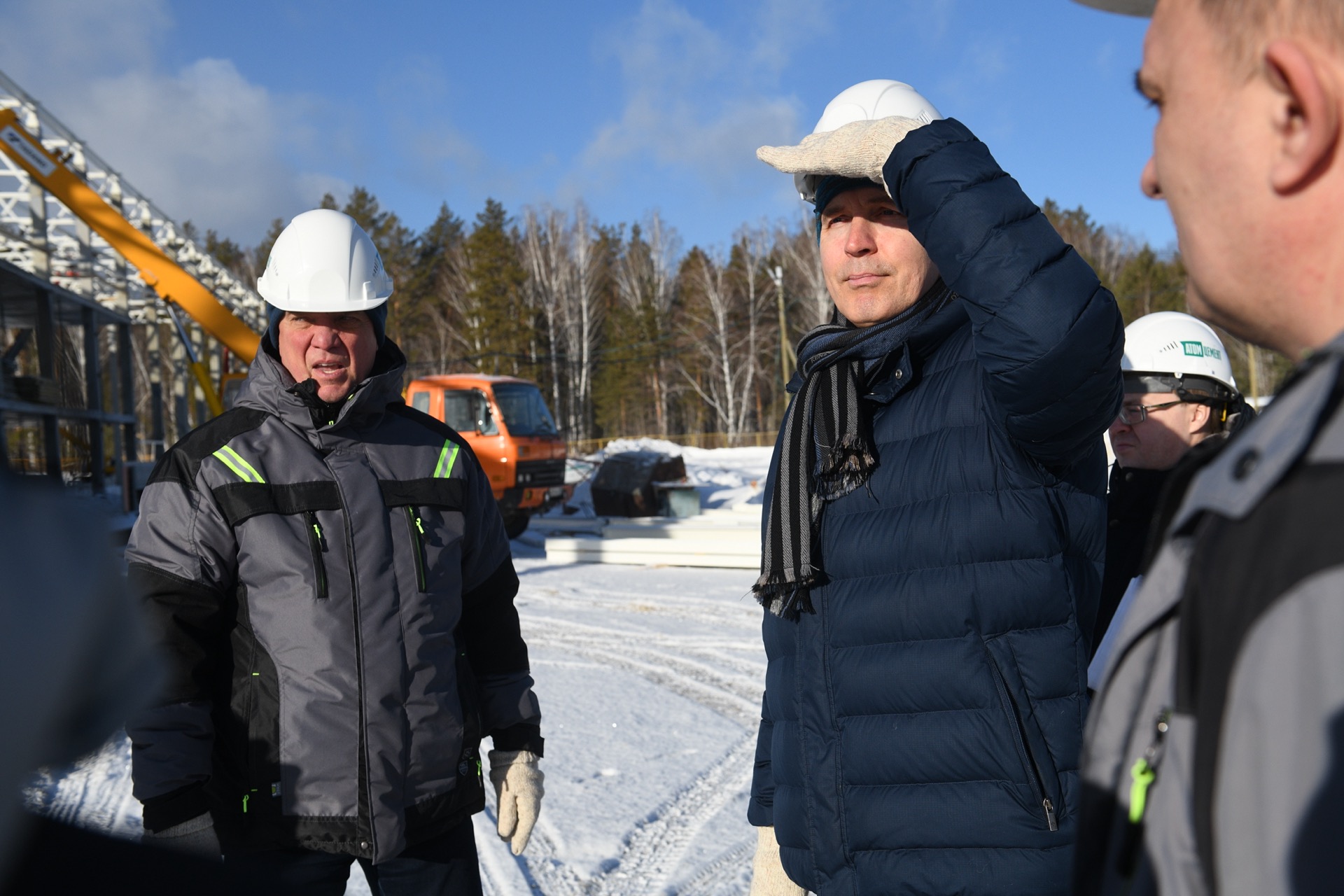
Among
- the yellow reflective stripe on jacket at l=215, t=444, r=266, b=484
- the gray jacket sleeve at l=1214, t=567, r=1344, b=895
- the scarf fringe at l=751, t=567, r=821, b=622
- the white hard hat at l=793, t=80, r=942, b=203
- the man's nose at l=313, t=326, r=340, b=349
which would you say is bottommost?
the scarf fringe at l=751, t=567, r=821, b=622

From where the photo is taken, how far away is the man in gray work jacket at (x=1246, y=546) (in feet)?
1.96

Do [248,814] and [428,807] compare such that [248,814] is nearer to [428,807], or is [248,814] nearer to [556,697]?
[428,807]

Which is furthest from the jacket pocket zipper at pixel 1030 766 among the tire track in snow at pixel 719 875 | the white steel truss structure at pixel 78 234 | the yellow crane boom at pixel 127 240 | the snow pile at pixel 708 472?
the white steel truss structure at pixel 78 234

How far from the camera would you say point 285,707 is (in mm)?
2145

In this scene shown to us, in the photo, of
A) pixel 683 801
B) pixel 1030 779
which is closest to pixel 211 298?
→ pixel 683 801

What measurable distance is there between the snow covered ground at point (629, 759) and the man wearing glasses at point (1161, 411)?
75.3 inches

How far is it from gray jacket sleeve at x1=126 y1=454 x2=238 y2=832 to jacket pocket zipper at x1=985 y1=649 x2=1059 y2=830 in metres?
1.62

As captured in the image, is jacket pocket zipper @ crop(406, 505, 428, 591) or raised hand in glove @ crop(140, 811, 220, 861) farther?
jacket pocket zipper @ crop(406, 505, 428, 591)

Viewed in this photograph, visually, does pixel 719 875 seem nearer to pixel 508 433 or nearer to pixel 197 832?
pixel 197 832

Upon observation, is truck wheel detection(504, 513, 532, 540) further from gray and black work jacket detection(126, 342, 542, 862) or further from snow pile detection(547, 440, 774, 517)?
gray and black work jacket detection(126, 342, 542, 862)

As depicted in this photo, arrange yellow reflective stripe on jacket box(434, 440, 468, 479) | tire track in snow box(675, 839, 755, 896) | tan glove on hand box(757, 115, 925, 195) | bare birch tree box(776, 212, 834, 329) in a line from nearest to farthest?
tan glove on hand box(757, 115, 925, 195) → yellow reflective stripe on jacket box(434, 440, 468, 479) → tire track in snow box(675, 839, 755, 896) → bare birch tree box(776, 212, 834, 329)

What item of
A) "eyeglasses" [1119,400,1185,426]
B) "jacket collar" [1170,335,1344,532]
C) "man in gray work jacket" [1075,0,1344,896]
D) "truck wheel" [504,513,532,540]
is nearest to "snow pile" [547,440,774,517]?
"truck wheel" [504,513,532,540]

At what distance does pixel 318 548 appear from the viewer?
2215 millimetres

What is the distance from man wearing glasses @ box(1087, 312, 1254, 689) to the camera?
2807 millimetres
